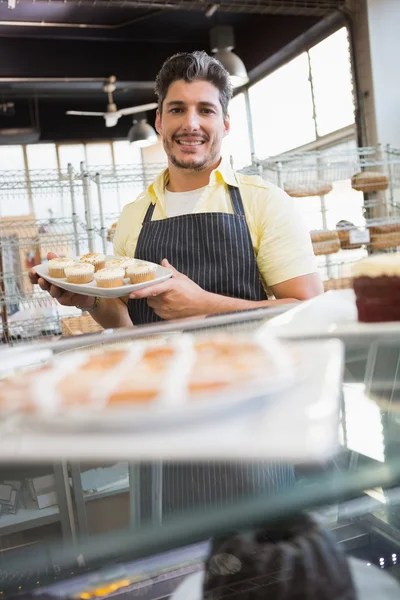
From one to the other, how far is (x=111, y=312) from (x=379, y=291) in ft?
4.15

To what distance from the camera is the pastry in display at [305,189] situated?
5.38m

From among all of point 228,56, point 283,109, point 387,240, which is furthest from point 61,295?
point 283,109

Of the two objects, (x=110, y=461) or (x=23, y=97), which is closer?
(x=110, y=461)

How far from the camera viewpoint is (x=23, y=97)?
10547 millimetres

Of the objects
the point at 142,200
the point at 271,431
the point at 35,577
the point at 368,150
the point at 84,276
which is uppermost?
the point at 368,150

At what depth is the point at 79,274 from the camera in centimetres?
169

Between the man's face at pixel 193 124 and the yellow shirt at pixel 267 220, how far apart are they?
0.26ft

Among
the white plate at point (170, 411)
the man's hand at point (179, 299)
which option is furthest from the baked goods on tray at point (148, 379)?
the man's hand at point (179, 299)

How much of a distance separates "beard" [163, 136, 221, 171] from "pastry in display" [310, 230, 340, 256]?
131 inches

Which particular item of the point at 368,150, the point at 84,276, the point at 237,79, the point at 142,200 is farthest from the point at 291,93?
the point at 84,276

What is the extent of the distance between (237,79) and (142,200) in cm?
467

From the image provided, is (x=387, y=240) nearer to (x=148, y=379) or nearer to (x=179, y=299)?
(x=179, y=299)

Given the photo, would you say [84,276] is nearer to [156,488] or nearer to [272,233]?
[272,233]

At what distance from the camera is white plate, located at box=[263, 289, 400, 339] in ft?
2.68
